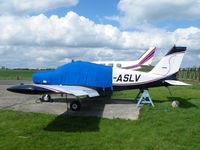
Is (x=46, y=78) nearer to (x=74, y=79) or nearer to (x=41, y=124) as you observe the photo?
(x=74, y=79)

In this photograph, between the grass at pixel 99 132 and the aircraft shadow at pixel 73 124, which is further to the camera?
the aircraft shadow at pixel 73 124

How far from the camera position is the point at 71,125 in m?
10.0

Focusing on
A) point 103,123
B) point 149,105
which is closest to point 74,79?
point 149,105

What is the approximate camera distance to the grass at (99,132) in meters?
7.72

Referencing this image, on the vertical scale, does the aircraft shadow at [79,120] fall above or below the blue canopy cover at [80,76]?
below

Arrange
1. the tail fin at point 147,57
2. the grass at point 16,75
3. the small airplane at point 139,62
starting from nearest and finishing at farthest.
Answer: the small airplane at point 139,62, the tail fin at point 147,57, the grass at point 16,75

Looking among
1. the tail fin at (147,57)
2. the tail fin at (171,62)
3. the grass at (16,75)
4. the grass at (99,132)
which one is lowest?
the grass at (99,132)

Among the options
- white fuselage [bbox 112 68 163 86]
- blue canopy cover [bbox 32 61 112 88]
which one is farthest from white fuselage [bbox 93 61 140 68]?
blue canopy cover [bbox 32 61 112 88]

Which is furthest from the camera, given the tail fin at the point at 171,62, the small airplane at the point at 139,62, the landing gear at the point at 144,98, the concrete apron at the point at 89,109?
the small airplane at the point at 139,62

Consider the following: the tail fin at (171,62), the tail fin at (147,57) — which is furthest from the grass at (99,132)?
the tail fin at (147,57)

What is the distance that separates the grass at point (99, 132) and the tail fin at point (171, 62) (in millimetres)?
3692

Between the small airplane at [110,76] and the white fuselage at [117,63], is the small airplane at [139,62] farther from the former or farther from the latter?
the small airplane at [110,76]

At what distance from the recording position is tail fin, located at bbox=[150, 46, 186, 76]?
50.1 feet

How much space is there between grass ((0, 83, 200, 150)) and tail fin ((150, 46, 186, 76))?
145 inches
